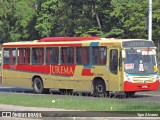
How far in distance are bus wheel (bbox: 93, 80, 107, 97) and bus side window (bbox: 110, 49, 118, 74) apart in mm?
954

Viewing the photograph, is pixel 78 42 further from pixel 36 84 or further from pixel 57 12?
pixel 57 12

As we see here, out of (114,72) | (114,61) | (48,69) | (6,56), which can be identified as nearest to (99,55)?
(114,61)

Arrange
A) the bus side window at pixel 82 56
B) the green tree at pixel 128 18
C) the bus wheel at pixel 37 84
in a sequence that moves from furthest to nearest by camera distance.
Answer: the green tree at pixel 128 18, the bus wheel at pixel 37 84, the bus side window at pixel 82 56

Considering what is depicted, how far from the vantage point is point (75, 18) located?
6203cm

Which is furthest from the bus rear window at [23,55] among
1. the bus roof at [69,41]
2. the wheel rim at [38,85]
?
the wheel rim at [38,85]

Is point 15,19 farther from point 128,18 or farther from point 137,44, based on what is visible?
point 137,44

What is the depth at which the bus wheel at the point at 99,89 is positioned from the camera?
24.2m

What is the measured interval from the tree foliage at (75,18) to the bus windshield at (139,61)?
1678 cm

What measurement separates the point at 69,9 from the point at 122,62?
1552 inches

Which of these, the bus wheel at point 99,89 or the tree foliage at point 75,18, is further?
the tree foliage at point 75,18

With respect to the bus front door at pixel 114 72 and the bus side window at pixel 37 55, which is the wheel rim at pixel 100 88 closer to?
the bus front door at pixel 114 72

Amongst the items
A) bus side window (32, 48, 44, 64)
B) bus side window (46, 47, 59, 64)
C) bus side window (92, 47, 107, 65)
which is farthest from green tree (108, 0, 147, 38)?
bus side window (92, 47, 107, 65)

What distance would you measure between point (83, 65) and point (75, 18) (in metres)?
37.0

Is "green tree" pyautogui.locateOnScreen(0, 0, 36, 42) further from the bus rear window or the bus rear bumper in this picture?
the bus rear bumper
